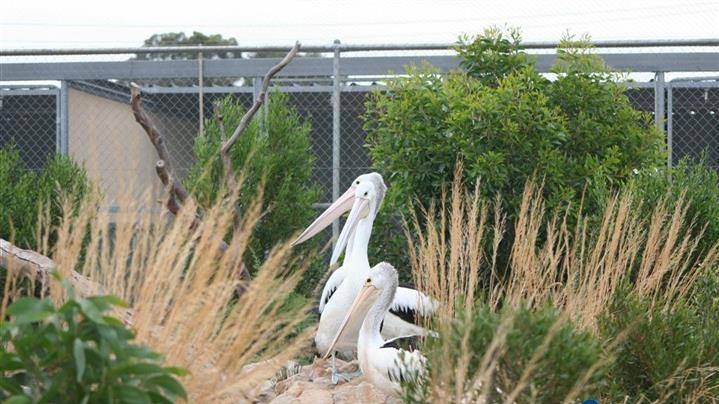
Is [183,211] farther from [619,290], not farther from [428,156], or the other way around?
[428,156]

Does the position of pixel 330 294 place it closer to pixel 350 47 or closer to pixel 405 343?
pixel 405 343

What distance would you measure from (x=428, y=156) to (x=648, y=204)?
62.0 inches

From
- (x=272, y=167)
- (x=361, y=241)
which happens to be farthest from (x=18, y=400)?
(x=272, y=167)

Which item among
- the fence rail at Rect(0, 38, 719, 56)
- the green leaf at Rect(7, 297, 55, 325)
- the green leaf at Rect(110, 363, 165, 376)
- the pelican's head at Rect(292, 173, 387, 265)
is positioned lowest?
the pelican's head at Rect(292, 173, 387, 265)

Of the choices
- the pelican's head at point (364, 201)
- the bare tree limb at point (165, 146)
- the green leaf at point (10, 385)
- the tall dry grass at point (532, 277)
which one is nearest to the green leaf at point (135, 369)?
the green leaf at point (10, 385)

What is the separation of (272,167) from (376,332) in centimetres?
336

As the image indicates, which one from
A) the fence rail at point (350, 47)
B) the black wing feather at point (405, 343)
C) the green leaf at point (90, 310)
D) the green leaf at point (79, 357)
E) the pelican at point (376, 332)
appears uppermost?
the fence rail at point (350, 47)

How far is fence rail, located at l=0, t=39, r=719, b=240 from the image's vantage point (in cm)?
846

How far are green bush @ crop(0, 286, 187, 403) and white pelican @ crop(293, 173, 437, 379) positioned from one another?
2.72 metres

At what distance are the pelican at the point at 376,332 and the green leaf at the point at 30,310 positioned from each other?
1.99 metres

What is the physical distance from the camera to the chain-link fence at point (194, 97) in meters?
8.76

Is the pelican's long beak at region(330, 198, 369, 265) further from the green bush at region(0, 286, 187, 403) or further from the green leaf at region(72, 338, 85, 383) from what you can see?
the green leaf at region(72, 338, 85, 383)

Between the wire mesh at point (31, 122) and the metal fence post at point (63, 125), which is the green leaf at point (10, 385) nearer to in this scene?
the metal fence post at point (63, 125)

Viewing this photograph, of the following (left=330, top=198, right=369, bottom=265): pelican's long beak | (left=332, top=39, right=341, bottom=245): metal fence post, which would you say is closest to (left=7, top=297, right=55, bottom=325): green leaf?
(left=330, top=198, right=369, bottom=265): pelican's long beak
